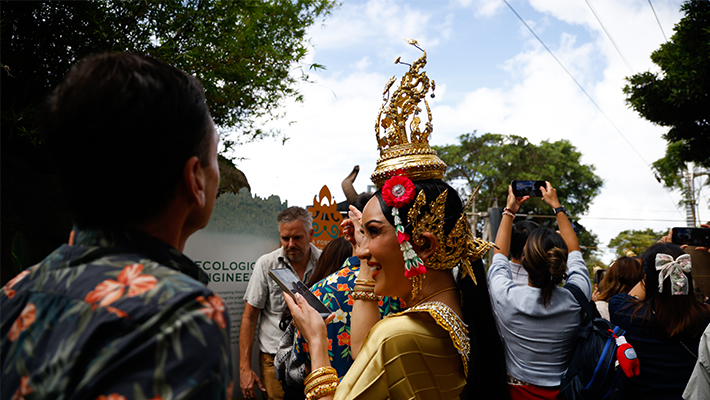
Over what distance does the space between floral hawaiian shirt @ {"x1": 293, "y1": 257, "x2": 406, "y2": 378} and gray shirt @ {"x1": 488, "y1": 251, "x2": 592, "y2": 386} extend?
0.99 meters

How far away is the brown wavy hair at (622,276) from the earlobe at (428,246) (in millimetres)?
3426

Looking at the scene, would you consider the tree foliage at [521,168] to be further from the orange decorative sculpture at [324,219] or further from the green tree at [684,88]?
the orange decorative sculpture at [324,219]

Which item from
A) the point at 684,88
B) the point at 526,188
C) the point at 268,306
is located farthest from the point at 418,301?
the point at 684,88

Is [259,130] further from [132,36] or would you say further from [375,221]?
[375,221]

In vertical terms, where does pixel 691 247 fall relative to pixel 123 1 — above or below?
below

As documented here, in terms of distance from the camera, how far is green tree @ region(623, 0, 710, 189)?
891cm

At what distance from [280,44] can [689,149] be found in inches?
385

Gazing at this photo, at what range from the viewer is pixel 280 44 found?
5.73m

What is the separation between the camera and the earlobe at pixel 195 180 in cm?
90

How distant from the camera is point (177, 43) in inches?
175

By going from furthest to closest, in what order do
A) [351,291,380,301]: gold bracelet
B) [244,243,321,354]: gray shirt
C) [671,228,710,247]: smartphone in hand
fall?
[244,243,321,354]: gray shirt < [671,228,710,247]: smartphone in hand < [351,291,380,301]: gold bracelet

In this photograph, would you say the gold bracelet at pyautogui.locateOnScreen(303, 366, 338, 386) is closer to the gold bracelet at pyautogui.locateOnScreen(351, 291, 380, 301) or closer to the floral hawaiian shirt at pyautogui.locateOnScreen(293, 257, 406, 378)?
the gold bracelet at pyautogui.locateOnScreen(351, 291, 380, 301)

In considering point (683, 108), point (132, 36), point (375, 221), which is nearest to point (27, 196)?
point (132, 36)

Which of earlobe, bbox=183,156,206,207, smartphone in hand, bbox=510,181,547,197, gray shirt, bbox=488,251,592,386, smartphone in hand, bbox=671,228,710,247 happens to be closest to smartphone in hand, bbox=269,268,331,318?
earlobe, bbox=183,156,206,207
